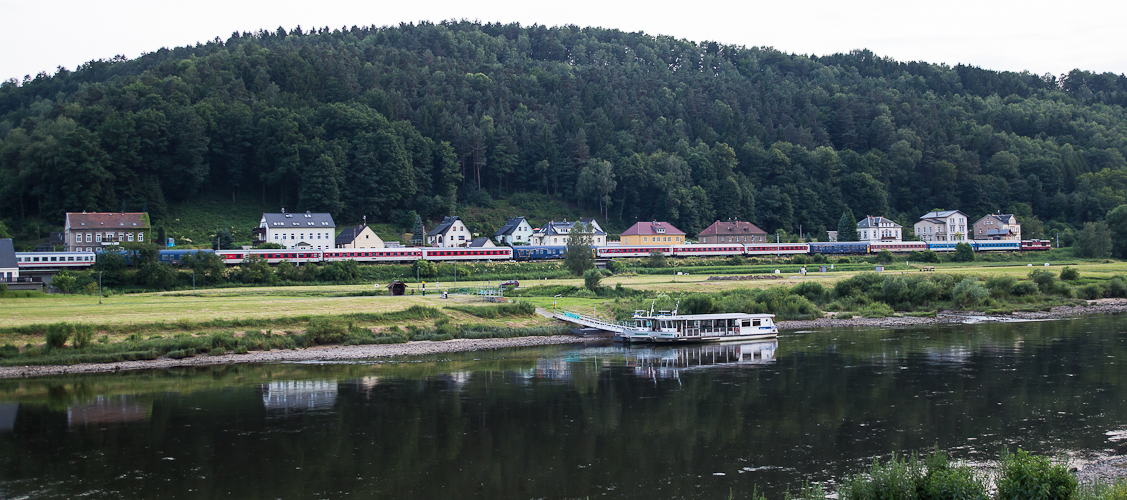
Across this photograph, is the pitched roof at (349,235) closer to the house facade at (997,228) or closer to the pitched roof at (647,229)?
the pitched roof at (647,229)

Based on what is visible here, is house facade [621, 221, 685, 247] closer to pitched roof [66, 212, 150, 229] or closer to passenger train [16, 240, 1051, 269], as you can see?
passenger train [16, 240, 1051, 269]

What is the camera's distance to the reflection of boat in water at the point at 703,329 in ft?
132

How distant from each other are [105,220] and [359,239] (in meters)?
21.6

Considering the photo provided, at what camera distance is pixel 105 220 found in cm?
7238

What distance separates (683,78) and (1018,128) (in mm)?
55397

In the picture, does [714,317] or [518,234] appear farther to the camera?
[518,234]

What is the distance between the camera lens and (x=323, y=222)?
79.9m

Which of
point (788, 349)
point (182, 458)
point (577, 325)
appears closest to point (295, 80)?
point (577, 325)

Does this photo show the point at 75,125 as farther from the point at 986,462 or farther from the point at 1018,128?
the point at 1018,128

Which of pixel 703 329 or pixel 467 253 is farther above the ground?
pixel 467 253

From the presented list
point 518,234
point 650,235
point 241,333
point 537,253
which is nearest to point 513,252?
point 537,253

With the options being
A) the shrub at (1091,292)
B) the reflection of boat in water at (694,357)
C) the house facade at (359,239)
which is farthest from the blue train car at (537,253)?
the shrub at (1091,292)

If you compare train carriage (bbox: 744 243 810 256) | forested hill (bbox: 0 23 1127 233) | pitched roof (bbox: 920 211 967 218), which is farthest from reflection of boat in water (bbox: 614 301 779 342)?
pitched roof (bbox: 920 211 967 218)

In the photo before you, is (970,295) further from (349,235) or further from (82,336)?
(349,235)
